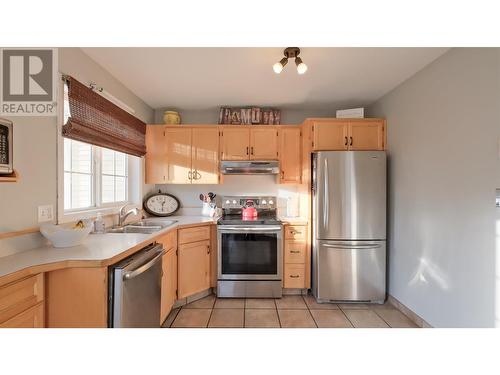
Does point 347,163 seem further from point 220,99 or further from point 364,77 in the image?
point 220,99

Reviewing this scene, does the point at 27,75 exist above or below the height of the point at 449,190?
above

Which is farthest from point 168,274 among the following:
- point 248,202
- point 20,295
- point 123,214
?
point 248,202

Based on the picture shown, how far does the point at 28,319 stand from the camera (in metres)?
1.09

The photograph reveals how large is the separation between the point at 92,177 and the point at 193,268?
1367 millimetres

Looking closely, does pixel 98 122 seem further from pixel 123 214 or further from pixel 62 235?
pixel 62 235

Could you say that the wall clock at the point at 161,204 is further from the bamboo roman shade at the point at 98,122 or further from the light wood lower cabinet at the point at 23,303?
the light wood lower cabinet at the point at 23,303

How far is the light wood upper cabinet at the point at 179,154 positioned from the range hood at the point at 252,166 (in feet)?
1.56

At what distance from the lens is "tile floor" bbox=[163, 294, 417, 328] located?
7.20 feet

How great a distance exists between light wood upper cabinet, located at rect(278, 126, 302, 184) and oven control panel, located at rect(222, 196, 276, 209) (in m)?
0.41

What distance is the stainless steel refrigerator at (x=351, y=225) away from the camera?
8.28 feet

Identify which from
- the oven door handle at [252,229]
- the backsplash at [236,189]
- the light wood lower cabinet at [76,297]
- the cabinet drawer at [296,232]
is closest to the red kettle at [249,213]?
the backsplash at [236,189]
